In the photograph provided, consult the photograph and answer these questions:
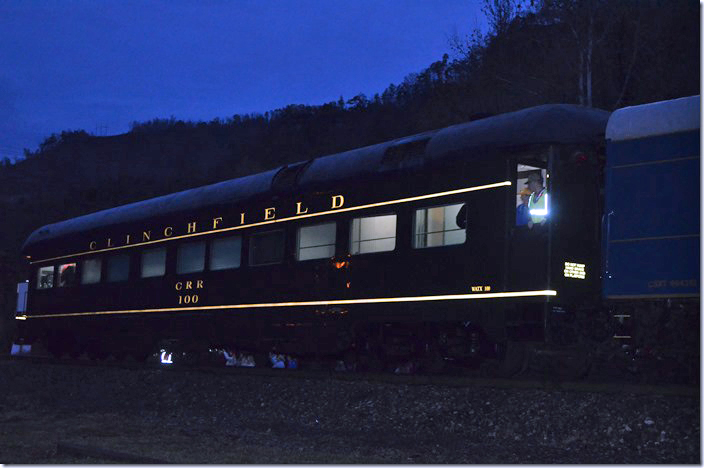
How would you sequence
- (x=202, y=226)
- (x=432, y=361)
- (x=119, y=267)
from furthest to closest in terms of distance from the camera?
(x=119, y=267) → (x=202, y=226) → (x=432, y=361)

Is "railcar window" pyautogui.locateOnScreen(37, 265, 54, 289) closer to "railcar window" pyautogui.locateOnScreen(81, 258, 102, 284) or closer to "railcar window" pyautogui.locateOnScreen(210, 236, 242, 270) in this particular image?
"railcar window" pyautogui.locateOnScreen(81, 258, 102, 284)

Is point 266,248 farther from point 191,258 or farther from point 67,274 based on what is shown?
point 67,274

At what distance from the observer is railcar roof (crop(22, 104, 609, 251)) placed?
439 inches

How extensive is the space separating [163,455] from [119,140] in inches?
6619

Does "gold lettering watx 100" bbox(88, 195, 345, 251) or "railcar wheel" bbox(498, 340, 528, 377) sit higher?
"gold lettering watx 100" bbox(88, 195, 345, 251)

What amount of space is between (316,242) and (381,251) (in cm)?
151

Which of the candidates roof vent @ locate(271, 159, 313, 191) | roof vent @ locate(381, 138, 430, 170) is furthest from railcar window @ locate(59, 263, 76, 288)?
roof vent @ locate(381, 138, 430, 170)

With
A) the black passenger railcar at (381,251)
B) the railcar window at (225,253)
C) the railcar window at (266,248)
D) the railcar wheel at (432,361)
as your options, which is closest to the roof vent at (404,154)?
the black passenger railcar at (381,251)

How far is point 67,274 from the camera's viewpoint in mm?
20578

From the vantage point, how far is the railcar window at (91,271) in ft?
63.9

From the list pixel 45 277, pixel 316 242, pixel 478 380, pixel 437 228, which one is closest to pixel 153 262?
pixel 316 242

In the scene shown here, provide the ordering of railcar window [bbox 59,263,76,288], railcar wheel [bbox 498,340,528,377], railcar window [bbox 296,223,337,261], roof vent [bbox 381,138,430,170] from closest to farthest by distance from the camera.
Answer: railcar wheel [bbox 498,340,528,377] → roof vent [bbox 381,138,430,170] → railcar window [bbox 296,223,337,261] → railcar window [bbox 59,263,76,288]

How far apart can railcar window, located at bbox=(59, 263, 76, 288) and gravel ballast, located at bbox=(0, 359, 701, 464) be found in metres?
5.72

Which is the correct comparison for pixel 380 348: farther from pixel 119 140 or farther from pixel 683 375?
pixel 119 140
